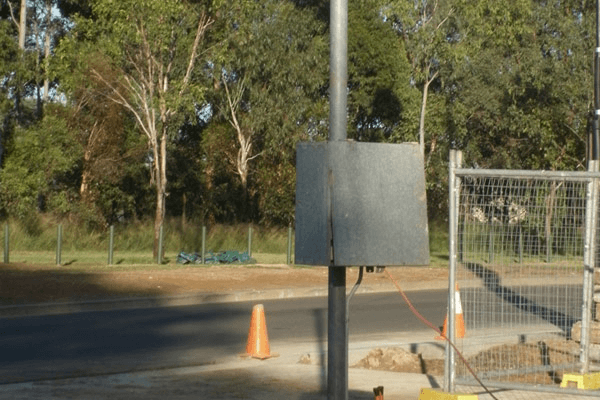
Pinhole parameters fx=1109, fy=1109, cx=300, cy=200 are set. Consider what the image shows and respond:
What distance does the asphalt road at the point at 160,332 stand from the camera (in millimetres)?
12617

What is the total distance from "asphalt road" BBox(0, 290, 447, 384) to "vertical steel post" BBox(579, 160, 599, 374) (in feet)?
15.3

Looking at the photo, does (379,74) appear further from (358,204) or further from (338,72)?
(358,204)

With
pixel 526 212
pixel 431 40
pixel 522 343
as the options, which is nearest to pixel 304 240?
pixel 526 212

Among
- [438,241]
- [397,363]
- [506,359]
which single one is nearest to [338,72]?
[506,359]

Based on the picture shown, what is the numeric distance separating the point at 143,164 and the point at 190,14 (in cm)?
1775

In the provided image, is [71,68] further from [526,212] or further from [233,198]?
[526,212]

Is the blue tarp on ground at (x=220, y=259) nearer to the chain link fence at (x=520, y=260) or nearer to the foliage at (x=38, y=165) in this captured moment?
the foliage at (x=38, y=165)

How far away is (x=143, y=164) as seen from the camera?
49500 mm

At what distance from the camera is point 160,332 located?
16000 mm

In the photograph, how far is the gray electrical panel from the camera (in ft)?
19.9

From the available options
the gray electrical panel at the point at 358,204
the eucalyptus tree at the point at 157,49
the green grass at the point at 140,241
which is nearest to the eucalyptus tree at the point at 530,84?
the green grass at the point at 140,241

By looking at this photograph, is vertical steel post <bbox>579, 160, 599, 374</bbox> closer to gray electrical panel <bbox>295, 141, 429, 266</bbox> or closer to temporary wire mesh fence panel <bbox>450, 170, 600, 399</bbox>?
temporary wire mesh fence panel <bbox>450, 170, 600, 399</bbox>

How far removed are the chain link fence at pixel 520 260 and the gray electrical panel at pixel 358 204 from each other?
7.02 feet

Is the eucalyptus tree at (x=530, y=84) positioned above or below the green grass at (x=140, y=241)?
above
